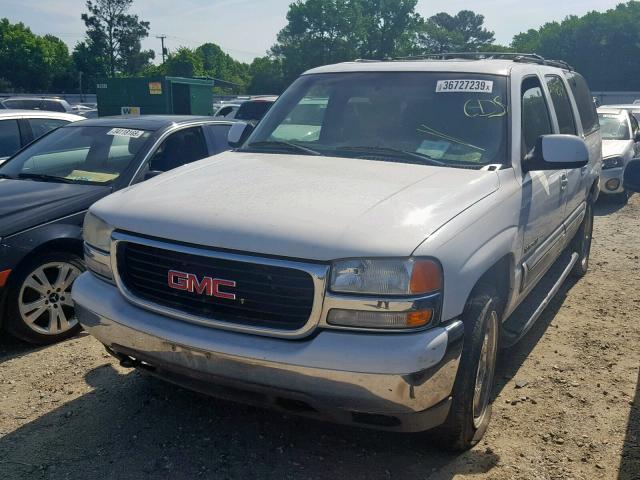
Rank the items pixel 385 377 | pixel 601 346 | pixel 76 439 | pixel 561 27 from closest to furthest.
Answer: pixel 385 377, pixel 76 439, pixel 601 346, pixel 561 27

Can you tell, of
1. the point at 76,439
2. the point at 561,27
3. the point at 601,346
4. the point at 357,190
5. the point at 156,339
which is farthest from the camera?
the point at 561,27

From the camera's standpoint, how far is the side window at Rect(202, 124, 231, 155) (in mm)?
6012

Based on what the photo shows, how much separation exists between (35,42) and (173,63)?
59.8ft

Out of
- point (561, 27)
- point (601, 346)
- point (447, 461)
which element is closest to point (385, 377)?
point (447, 461)

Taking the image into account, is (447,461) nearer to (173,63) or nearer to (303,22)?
(173,63)

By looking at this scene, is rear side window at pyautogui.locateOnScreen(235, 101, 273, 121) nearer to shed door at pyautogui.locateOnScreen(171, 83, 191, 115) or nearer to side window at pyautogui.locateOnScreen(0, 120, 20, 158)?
shed door at pyautogui.locateOnScreen(171, 83, 191, 115)

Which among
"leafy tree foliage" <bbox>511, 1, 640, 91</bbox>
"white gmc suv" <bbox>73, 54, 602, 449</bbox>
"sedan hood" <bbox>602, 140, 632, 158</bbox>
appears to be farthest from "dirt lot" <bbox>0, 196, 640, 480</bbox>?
"leafy tree foliage" <bbox>511, 1, 640, 91</bbox>

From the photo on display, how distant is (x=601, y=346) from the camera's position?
15.3 ft

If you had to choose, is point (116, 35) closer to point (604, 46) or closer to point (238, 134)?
point (604, 46)

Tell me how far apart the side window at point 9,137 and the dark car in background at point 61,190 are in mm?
1048

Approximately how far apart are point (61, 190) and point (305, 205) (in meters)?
2.70

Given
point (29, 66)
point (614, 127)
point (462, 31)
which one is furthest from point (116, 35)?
point (614, 127)

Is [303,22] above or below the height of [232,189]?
above

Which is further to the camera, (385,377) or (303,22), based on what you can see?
(303,22)
